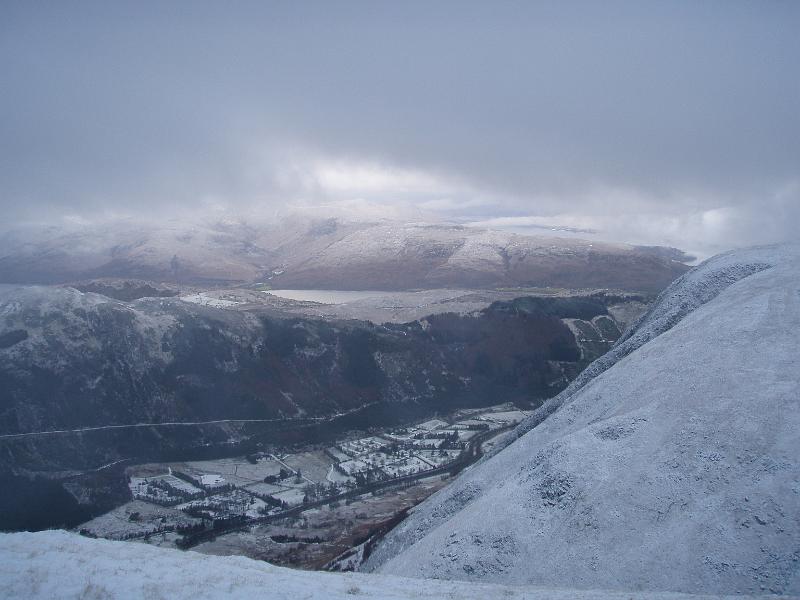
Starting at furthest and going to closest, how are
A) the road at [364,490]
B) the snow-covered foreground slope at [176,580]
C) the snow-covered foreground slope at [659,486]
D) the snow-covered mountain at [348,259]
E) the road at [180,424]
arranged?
the snow-covered mountain at [348,259], the road at [180,424], the road at [364,490], the snow-covered foreground slope at [659,486], the snow-covered foreground slope at [176,580]

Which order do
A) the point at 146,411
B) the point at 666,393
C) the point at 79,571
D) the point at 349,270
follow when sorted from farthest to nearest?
the point at 349,270 < the point at 146,411 < the point at 666,393 < the point at 79,571

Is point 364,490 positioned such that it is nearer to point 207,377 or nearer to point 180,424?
point 180,424

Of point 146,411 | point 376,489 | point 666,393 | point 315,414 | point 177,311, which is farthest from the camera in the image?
point 177,311

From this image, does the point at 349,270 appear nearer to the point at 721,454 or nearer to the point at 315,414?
the point at 315,414

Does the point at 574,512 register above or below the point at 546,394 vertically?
above

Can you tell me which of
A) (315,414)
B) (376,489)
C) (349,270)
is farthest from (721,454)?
(349,270)

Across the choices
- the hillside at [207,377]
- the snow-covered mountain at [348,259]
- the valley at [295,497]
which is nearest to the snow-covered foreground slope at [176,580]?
the valley at [295,497]

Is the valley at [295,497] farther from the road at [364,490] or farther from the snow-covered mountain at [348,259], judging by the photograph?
the snow-covered mountain at [348,259]
